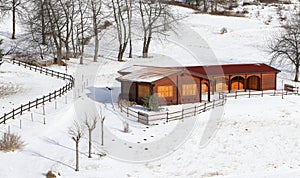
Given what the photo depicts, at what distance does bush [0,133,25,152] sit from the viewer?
24.1m

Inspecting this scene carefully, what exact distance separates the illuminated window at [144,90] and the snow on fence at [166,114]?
1.85m

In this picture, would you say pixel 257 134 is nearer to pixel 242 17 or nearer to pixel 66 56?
pixel 66 56

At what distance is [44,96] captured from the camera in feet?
107

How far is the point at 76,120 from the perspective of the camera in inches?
1174

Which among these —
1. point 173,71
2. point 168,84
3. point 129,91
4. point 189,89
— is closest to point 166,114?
point 168,84

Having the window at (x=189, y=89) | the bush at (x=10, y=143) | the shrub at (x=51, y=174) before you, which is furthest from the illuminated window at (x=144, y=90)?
the shrub at (x=51, y=174)

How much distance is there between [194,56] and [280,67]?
1133 centimetres

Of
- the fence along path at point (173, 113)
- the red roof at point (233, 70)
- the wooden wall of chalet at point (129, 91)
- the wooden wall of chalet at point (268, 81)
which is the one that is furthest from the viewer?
the wooden wall of chalet at point (268, 81)

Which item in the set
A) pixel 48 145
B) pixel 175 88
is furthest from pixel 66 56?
pixel 48 145

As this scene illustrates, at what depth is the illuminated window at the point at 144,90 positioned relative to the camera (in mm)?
34125

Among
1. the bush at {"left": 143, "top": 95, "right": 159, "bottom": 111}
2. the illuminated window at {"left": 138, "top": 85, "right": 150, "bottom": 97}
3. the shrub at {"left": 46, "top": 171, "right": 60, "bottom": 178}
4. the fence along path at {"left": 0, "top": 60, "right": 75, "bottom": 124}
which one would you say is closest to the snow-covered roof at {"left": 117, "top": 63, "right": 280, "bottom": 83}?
the illuminated window at {"left": 138, "top": 85, "right": 150, "bottom": 97}

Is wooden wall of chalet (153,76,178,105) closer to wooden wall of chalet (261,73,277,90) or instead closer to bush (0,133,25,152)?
wooden wall of chalet (261,73,277,90)

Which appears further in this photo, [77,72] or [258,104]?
[77,72]

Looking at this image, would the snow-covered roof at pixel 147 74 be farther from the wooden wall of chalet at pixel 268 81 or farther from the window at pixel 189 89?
the wooden wall of chalet at pixel 268 81
